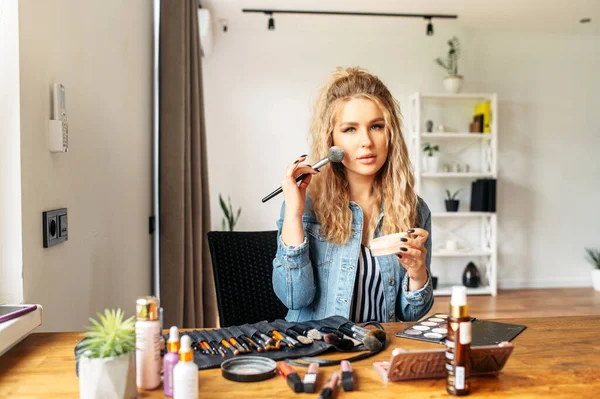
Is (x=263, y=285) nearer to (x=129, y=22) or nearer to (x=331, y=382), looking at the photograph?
(x=331, y=382)

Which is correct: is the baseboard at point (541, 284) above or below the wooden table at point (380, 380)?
below

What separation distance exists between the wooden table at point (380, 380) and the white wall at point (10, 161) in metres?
0.15

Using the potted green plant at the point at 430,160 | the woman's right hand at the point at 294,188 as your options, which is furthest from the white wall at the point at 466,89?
the woman's right hand at the point at 294,188

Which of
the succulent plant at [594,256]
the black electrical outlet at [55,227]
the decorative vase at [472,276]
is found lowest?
the decorative vase at [472,276]

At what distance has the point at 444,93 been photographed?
545 centimetres

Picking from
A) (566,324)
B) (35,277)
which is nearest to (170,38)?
(35,277)

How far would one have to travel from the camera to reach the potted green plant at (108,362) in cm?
86

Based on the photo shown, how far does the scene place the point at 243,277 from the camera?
5.63 feet

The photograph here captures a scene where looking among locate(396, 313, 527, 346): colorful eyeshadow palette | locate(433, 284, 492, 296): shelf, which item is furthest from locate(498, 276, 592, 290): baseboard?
locate(396, 313, 527, 346): colorful eyeshadow palette

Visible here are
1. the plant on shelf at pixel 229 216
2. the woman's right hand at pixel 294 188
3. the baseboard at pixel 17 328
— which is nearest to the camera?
the baseboard at pixel 17 328

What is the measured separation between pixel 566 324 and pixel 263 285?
33.2 inches

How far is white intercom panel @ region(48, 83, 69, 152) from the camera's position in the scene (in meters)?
1.37

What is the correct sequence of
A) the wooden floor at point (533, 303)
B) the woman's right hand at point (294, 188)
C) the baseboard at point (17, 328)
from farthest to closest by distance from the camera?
the wooden floor at point (533, 303) < the woman's right hand at point (294, 188) < the baseboard at point (17, 328)

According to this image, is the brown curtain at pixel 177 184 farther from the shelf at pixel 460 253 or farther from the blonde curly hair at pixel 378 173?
the shelf at pixel 460 253
